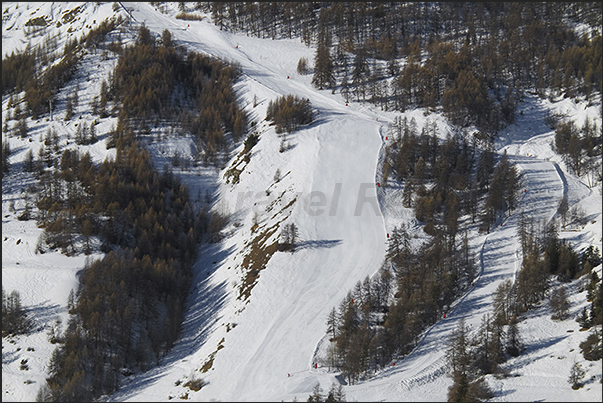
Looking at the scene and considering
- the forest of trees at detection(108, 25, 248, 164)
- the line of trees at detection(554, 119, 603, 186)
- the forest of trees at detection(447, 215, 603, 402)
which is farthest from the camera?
the forest of trees at detection(108, 25, 248, 164)

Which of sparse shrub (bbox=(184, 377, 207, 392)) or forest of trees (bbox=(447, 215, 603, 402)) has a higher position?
forest of trees (bbox=(447, 215, 603, 402))

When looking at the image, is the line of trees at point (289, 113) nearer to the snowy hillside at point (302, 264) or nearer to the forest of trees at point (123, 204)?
the snowy hillside at point (302, 264)

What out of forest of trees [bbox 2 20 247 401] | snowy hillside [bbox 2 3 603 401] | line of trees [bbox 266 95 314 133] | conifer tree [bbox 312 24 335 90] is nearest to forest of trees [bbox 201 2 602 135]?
conifer tree [bbox 312 24 335 90]

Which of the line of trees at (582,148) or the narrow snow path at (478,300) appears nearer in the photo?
the narrow snow path at (478,300)

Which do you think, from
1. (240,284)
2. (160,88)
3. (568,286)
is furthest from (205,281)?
(160,88)

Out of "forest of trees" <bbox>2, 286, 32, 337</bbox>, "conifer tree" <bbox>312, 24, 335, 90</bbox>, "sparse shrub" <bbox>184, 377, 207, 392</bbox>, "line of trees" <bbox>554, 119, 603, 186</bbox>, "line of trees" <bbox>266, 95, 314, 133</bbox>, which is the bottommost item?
"sparse shrub" <bbox>184, 377, 207, 392</bbox>

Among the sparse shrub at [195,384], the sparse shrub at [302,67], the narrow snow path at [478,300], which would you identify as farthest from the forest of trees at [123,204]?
the narrow snow path at [478,300]

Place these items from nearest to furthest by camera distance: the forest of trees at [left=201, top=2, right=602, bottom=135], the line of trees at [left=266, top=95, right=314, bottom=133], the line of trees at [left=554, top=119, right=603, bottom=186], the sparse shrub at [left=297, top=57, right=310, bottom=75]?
the line of trees at [left=554, top=119, right=603, bottom=186], the line of trees at [left=266, top=95, right=314, bottom=133], the forest of trees at [left=201, top=2, right=602, bottom=135], the sparse shrub at [left=297, top=57, right=310, bottom=75]

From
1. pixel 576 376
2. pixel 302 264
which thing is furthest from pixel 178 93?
pixel 576 376

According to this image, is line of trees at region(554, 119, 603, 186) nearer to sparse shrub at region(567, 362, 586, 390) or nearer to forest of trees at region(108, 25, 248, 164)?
sparse shrub at region(567, 362, 586, 390)

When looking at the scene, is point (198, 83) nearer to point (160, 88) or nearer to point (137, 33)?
point (160, 88)
